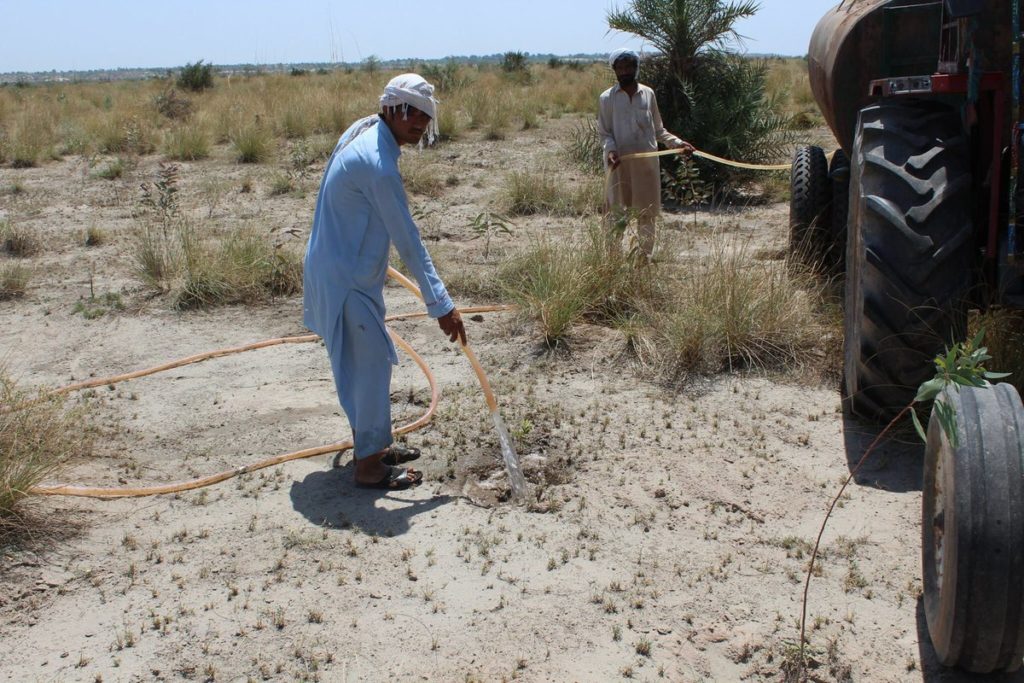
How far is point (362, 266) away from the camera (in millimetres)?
4570

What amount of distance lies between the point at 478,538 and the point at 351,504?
697 mm

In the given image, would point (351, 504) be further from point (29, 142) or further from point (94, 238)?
point (29, 142)

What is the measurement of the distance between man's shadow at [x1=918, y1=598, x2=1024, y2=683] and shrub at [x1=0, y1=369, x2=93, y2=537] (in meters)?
3.47

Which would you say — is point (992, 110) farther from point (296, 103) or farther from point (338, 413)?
point (296, 103)

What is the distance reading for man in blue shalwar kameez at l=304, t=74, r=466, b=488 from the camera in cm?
441

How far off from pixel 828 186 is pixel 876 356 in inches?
120

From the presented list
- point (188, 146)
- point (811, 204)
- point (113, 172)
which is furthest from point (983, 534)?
point (188, 146)

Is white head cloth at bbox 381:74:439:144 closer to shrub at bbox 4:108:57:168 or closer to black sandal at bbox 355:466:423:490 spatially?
black sandal at bbox 355:466:423:490

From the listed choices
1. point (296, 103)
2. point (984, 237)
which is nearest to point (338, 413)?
point (984, 237)

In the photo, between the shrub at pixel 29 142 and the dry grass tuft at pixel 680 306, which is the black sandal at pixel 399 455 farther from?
the shrub at pixel 29 142

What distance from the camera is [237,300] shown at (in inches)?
302

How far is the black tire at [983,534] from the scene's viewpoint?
2.90 meters

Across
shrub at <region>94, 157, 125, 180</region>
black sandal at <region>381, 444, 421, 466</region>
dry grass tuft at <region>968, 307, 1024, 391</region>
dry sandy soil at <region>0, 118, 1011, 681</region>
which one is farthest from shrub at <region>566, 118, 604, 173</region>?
black sandal at <region>381, 444, 421, 466</region>

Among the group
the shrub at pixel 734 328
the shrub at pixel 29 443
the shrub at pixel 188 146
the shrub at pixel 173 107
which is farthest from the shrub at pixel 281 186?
the shrub at pixel 173 107
